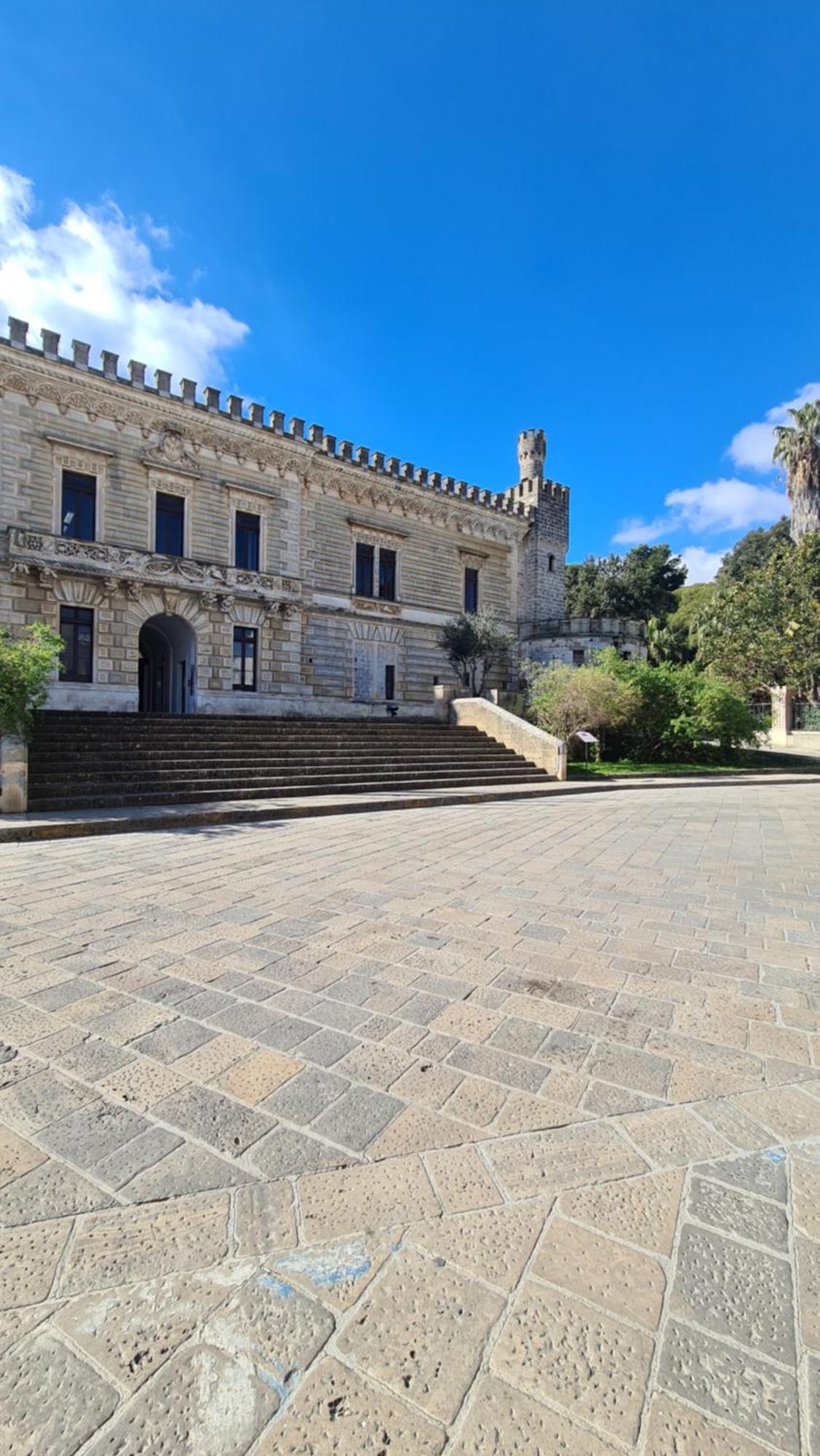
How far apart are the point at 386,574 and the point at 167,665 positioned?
369 inches

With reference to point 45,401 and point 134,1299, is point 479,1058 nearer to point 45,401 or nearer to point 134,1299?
point 134,1299

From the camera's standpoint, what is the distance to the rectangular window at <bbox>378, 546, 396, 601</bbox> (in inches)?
1032

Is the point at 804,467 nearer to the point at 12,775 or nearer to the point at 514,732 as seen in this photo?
the point at 514,732

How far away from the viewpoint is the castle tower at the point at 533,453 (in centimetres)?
3147

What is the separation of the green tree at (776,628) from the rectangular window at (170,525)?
21.3 m

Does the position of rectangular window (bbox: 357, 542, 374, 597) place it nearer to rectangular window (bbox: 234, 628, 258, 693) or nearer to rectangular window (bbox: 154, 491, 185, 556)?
rectangular window (bbox: 234, 628, 258, 693)

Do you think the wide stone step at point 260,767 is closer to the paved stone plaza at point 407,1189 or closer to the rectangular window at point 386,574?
the paved stone plaza at point 407,1189

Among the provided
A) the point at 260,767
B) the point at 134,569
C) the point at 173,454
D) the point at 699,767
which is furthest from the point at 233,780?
the point at 699,767

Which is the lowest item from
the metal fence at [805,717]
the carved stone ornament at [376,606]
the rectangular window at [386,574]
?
the metal fence at [805,717]

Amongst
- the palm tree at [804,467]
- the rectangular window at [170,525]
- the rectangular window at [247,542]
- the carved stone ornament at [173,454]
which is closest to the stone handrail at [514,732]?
the rectangular window at [247,542]

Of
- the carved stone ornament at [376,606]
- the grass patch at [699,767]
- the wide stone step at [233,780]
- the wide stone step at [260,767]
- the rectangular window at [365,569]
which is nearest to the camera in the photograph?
the wide stone step at [233,780]

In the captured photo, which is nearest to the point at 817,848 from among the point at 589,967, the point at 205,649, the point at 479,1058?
the point at 589,967

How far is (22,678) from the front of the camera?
30.9 feet

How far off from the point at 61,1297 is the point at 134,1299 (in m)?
0.18
